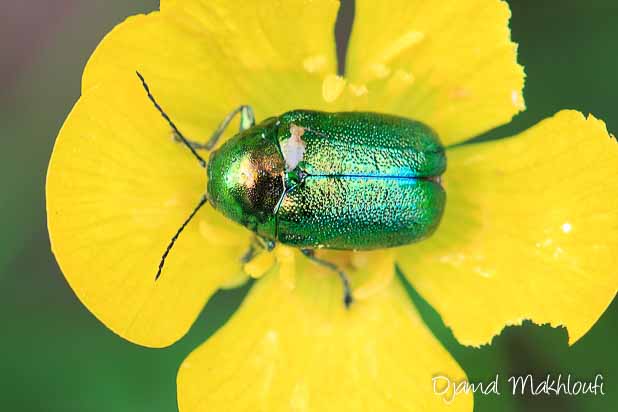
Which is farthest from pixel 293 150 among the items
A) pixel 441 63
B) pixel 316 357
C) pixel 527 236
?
pixel 527 236

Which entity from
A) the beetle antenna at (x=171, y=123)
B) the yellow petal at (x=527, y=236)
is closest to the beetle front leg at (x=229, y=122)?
the beetle antenna at (x=171, y=123)

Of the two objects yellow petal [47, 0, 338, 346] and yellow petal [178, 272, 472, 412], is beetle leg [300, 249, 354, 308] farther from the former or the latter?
yellow petal [47, 0, 338, 346]

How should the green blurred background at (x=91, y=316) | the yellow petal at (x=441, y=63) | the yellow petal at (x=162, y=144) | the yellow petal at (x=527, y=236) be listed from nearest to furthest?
the yellow petal at (x=162, y=144), the yellow petal at (x=527, y=236), the yellow petal at (x=441, y=63), the green blurred background at (x=91, y=316)

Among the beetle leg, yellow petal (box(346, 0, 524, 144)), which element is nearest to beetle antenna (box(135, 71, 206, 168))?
the beetle leg

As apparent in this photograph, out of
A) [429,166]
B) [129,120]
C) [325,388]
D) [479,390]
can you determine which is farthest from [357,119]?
[479,390]

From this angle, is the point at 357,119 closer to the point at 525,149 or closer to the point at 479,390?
the point at 525,149

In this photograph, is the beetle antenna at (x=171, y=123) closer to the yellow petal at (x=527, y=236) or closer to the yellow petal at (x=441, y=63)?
the yellow petal at (x=441, y=63)
